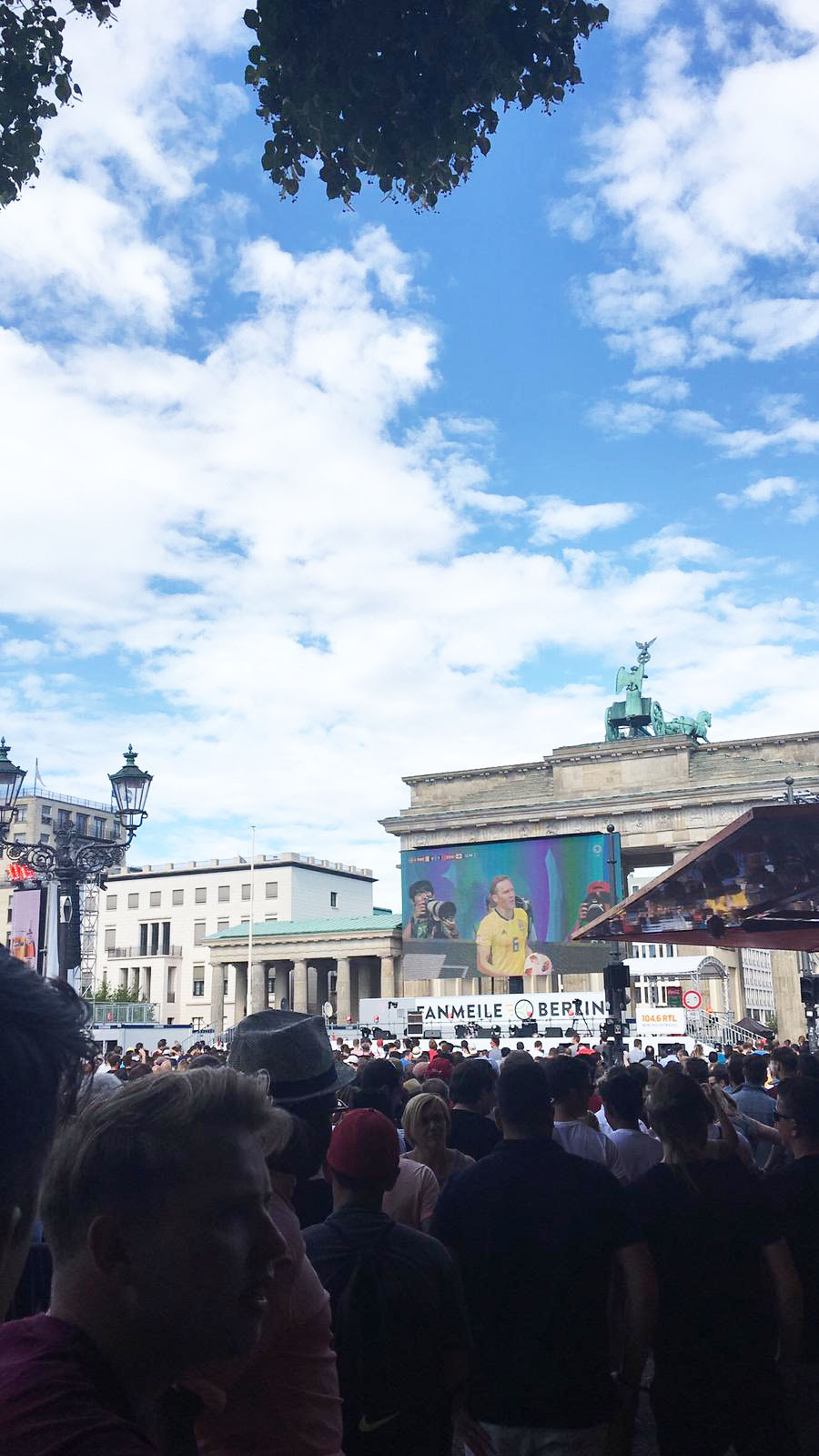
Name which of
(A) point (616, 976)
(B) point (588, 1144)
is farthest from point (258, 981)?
(B) point (588, 1144)

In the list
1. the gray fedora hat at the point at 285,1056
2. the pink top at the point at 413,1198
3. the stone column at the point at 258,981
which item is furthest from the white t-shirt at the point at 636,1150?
the stone column at the point at 258,981

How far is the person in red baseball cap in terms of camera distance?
3.26 metres

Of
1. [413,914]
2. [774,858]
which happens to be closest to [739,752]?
[413,914]

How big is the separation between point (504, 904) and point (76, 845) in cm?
4335

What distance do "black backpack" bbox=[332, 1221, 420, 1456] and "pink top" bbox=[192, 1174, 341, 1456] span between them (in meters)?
0.55

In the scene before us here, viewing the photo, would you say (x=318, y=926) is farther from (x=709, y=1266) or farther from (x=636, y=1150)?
(x=709, y=1266)

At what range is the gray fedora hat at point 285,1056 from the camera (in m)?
3.87

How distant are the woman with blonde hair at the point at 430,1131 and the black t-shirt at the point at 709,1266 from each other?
4.98 ft

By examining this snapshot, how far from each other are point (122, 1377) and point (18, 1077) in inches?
19.7

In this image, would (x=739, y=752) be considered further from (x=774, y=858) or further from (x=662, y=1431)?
(x=662, y=1431)

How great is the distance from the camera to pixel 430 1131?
225 inches

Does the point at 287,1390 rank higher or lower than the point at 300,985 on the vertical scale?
lower

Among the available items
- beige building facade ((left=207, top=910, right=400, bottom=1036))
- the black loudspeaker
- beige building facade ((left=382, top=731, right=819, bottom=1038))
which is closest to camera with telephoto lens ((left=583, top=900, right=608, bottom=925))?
beige building facade ((left=382, top=731, right=819, bottom=1038))

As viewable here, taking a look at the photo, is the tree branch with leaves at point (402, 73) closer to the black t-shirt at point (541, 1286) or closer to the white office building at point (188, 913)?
the black t-shirt at point (541, 1286)
